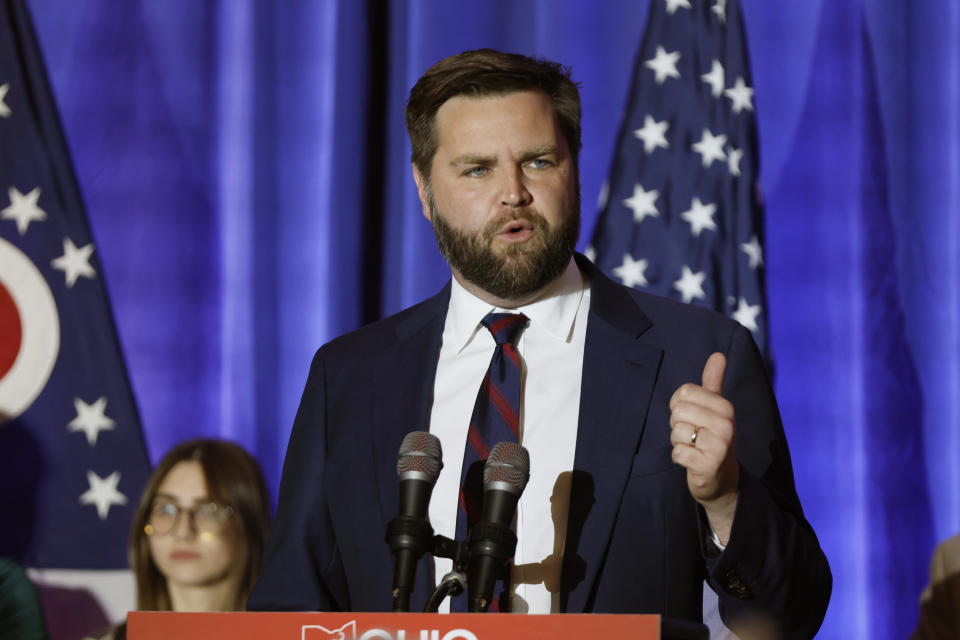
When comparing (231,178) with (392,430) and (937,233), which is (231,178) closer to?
(392,430)

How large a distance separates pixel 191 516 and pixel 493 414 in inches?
58.8

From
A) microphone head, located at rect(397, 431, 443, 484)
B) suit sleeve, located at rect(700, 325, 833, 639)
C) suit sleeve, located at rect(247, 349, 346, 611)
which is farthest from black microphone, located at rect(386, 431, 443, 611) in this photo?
suit sleeve, located at rect(247, 349, 346, 611)

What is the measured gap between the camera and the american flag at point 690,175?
301 cm

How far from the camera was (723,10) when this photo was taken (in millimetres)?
3133

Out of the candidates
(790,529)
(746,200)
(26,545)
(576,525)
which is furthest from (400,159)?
(790,529)

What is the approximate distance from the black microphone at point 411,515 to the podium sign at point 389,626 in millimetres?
71

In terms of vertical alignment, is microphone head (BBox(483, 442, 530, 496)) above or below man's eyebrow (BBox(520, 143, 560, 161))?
below

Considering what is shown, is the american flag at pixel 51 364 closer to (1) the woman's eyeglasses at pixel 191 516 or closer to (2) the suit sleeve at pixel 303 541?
(1) the woman's eyeglasses at pixel 191 516

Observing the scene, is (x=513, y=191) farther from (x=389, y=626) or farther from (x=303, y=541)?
(x=389, y=626)

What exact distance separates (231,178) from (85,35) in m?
0.64

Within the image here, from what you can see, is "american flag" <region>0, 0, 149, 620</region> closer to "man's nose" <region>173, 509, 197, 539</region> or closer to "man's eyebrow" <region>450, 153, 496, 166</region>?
"man's nose" <region>173, 509, 197, 539</region>

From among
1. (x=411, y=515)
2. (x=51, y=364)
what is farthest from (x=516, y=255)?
(x=51, y=364)

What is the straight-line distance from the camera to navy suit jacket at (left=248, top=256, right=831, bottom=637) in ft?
4.89

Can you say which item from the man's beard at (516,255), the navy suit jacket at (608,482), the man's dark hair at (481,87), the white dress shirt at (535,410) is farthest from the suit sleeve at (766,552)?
the man's dark hair at (481,87)
